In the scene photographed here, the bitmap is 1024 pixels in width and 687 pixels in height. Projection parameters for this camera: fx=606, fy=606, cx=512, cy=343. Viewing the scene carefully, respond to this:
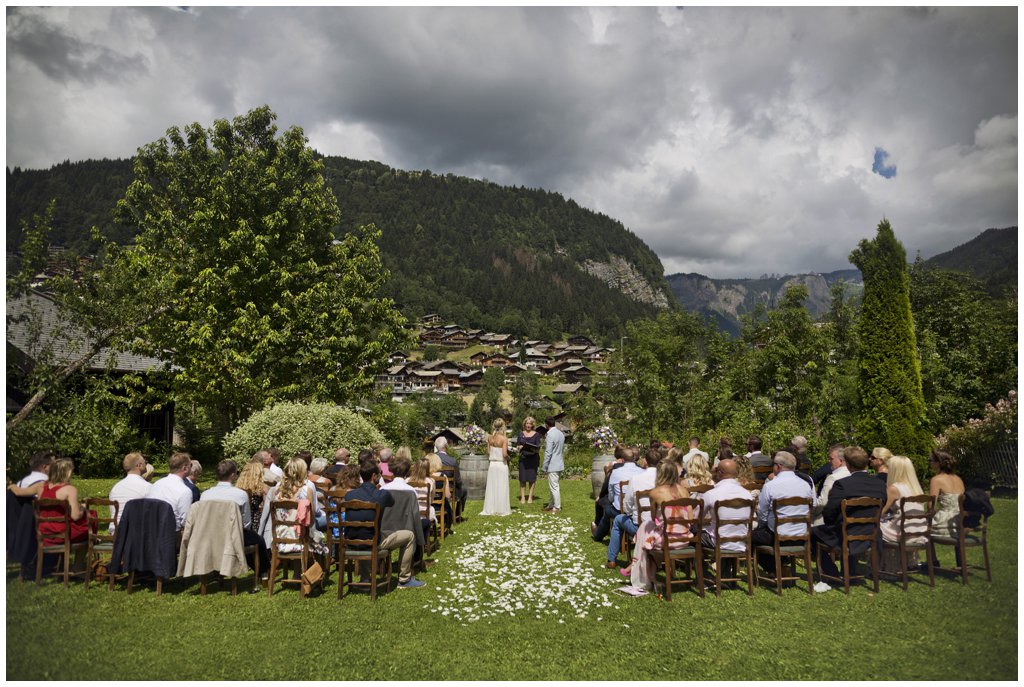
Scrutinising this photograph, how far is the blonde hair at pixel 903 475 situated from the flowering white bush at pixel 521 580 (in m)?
3.53

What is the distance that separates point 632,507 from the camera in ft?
25.4

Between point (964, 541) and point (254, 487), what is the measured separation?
8.13 m

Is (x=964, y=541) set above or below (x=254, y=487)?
below

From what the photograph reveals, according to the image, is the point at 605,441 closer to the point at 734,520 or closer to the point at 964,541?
A: the point at 734,520

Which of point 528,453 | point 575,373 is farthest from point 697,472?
point 575,373

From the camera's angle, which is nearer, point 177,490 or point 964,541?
point 964,541

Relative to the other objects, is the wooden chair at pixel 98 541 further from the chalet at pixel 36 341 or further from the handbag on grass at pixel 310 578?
the chalet at pixel 36 341

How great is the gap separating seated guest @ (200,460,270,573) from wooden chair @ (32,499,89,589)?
53.2 inches

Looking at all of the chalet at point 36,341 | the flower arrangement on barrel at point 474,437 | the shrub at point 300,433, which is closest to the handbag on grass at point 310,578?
the shrub at point 300,433

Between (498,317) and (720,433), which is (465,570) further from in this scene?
(498,317)

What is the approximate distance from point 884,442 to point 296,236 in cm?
1731

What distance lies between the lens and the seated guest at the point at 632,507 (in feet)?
25.0

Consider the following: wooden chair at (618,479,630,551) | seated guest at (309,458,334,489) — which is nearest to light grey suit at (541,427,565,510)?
wooden chair at (618,479,630,551)

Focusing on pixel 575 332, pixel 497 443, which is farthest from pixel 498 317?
pixel 497 443
